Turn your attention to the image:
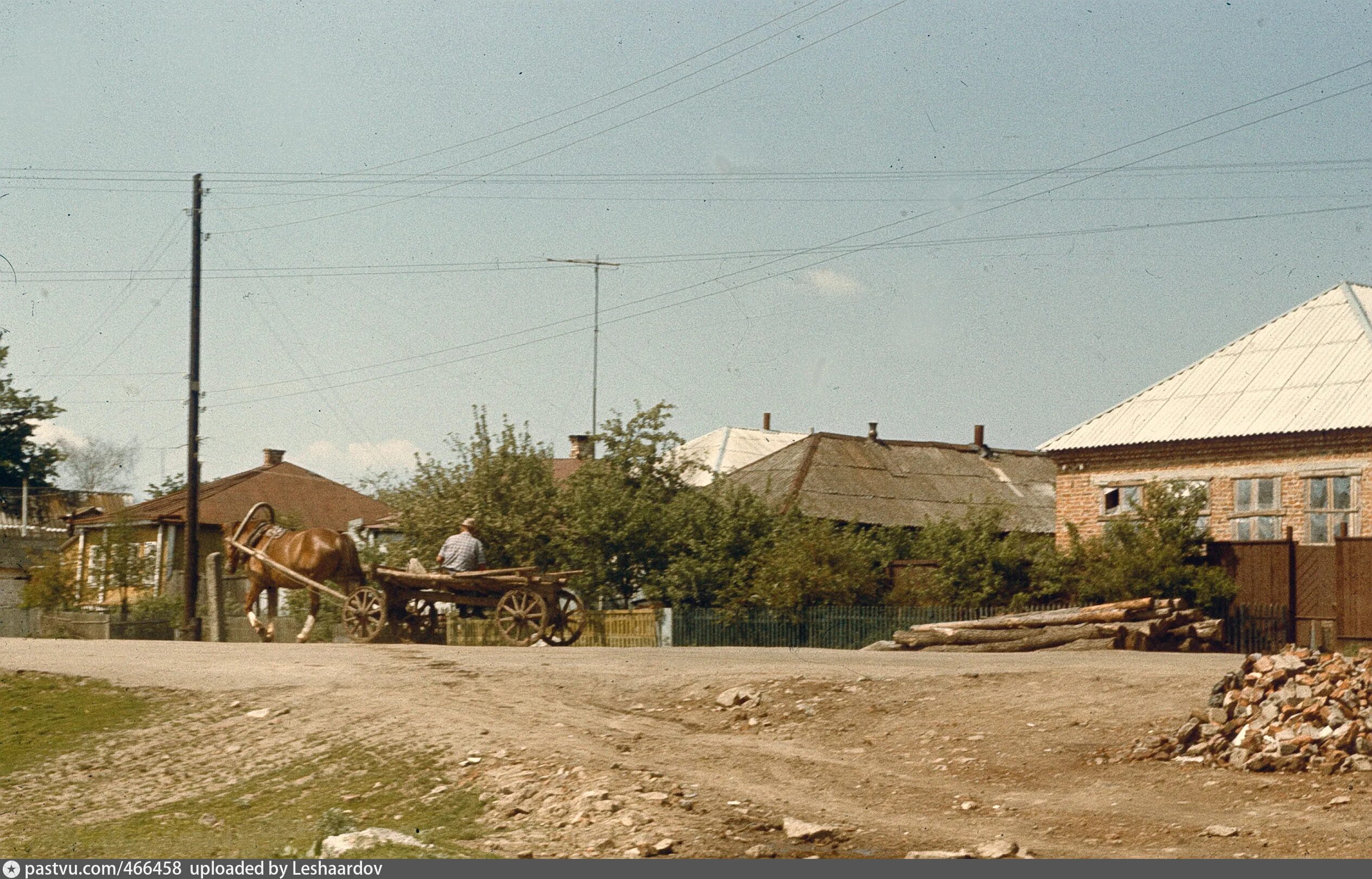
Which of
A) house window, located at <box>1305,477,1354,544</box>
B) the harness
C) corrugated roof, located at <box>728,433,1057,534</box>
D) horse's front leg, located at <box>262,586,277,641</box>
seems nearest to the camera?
horse's front leg, located at <box>262,586,277,641</box>

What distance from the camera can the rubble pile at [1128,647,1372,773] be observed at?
11.8 meters

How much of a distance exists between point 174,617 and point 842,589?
60.4 ft

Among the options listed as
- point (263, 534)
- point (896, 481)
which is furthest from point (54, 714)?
point (896, 481)

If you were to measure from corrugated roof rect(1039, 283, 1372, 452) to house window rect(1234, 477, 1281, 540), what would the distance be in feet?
3.25

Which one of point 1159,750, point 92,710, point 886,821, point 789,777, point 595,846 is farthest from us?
point 92,710

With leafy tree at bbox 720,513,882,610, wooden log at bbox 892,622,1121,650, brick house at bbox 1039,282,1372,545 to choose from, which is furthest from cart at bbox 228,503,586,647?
brick house at bbox 1039,282,1372,545

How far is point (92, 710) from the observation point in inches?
580

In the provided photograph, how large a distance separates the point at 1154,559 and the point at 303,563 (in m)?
14.3

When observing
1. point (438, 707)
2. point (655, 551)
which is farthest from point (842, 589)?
point (438, 707)

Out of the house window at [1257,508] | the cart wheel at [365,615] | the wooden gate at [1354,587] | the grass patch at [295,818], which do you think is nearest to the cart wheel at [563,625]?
the cart wheel at [365,615]

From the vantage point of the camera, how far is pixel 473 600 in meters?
22.0

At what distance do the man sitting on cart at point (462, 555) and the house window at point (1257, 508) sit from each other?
15.2m

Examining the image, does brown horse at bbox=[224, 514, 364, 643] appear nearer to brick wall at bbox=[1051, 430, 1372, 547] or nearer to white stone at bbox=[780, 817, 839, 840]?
brick wall at bbox=[1051, 430, 1372, 547]

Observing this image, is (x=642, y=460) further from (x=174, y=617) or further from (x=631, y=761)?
(x=631, y=761)
